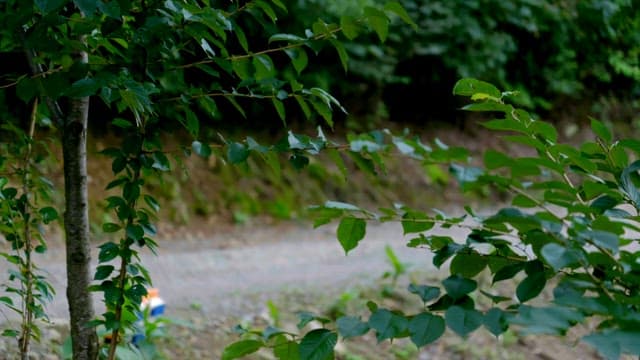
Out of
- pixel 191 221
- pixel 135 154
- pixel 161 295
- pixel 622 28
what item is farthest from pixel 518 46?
pixel 135 154

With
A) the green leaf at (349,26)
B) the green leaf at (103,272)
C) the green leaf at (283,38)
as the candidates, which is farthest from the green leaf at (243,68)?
the green leaf at (103,272)

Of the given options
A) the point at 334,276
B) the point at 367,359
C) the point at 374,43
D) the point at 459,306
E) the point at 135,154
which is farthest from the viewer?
the point at 374,43

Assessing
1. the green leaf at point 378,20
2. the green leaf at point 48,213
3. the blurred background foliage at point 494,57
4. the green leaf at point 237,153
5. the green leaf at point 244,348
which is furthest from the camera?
the blurred background foliage at point 494,57

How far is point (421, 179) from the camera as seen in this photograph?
28.4 feet

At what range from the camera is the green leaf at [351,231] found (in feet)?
4.58

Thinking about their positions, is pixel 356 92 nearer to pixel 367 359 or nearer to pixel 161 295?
pixel 161 295

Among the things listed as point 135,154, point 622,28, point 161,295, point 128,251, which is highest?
point 135,154

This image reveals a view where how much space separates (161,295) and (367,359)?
1.46 m

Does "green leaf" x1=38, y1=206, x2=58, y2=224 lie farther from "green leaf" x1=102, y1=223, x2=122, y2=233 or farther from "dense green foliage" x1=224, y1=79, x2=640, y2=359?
"dense green foliage" x1=224, y1=79, x2=640, y2=359

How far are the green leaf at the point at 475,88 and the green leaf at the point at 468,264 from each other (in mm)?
271

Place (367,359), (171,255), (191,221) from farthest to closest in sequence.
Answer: (191,221), (171,255), (367,359)

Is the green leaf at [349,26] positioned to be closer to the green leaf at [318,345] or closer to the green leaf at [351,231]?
the green leaf at [351,231]

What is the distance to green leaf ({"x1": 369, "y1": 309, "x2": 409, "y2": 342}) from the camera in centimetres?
113

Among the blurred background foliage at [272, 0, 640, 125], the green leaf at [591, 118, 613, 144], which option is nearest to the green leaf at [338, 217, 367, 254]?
the green leaf at [591, 118, 613, 144]
